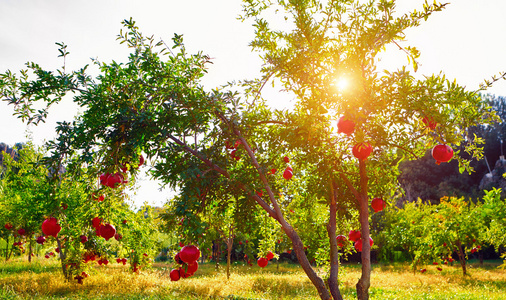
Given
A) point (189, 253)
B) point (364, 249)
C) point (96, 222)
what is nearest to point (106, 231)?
point (96, 222)

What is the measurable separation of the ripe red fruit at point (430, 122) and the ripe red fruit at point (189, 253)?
3.19 metres

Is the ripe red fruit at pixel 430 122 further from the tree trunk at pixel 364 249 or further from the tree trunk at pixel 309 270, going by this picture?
the tree trunk at pixel 309 270

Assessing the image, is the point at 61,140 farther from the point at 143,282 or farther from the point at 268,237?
the point at 143,282

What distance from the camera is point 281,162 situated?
19.2 ft

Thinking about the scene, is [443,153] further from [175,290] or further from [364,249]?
[175,290]

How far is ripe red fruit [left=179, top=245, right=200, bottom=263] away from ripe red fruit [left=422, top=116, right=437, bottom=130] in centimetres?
319

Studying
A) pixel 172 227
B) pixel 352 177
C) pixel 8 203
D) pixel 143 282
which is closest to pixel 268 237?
pixel 352 177

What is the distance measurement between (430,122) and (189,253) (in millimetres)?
3298

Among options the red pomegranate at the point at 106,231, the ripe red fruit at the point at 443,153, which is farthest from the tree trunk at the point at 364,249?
the red pomegranate at the point at 106,231

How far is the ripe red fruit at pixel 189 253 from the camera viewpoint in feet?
11.5

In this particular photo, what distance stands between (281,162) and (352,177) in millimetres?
1415

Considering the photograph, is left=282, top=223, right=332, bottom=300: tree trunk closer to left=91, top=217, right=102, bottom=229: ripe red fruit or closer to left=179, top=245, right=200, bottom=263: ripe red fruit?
left=179, top=245, right=200, bottom=263: ripe red fruit

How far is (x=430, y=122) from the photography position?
4.07 m

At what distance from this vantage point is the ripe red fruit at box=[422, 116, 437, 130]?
13.2 feet
